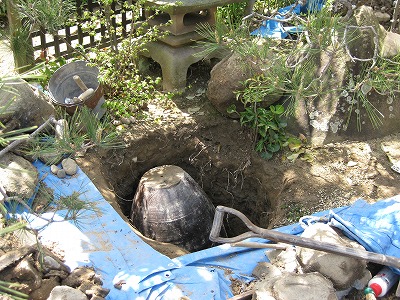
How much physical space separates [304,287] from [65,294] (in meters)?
1.31

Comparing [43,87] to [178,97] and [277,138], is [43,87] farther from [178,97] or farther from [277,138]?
[277,138]

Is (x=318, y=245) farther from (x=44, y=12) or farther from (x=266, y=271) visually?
(x=44, y=12)

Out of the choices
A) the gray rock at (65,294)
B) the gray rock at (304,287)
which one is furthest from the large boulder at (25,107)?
the gray rock at (304,287)

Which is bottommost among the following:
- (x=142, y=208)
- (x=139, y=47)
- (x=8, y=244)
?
(x=142, y=208)

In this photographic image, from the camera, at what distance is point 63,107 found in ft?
14.1

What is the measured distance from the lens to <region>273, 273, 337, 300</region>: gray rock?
9.00 feet

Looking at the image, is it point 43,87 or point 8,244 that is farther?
point 43,87

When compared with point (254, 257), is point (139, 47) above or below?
above

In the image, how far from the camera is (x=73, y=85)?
4.61 m

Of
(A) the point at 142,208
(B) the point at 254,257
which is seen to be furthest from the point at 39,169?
(B) the point at 254,257

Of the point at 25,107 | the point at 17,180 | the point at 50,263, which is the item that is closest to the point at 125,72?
the point at 25,107

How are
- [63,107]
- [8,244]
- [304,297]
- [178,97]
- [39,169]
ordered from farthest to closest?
[178,97] < [63,107] < [39,169] < [8,244] < [304,297]

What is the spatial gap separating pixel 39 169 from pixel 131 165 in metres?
0.83

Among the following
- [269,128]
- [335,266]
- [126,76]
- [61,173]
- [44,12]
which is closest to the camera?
[335,266]
